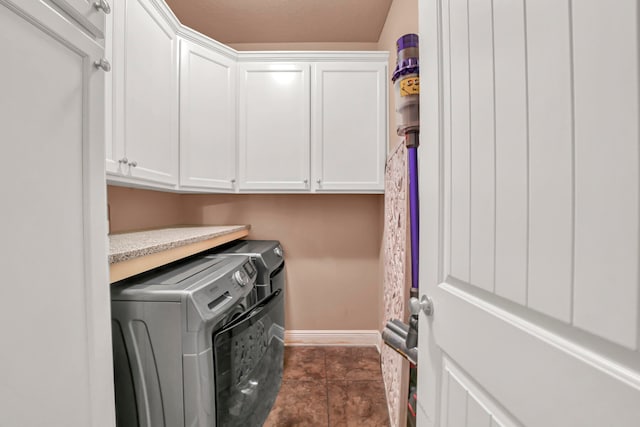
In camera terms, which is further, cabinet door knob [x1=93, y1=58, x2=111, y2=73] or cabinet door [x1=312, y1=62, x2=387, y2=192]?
cabinet door [x1=312, y1=62, x2=387, y2=192]

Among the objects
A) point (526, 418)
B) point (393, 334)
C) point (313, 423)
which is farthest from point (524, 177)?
point (313, 423)

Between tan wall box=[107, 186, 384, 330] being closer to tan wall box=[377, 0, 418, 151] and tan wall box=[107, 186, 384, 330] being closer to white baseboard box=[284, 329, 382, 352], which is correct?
white baseboard box=[284, 329, 382, 352]

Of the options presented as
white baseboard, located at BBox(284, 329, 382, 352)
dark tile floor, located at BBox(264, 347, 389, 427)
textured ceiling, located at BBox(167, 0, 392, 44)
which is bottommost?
dark tile floor, located at BBox(264, 347, 389, 427)

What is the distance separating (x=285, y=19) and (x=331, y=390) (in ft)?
9.01

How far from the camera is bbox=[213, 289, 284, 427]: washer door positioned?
1.04 metres

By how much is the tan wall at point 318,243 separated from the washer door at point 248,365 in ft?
2.41

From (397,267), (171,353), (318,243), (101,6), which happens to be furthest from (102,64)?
(318,243)

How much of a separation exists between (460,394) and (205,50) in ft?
7.48

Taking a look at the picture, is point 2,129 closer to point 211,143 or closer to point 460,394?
point 460,394

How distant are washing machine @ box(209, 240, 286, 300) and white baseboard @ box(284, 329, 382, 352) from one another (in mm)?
663

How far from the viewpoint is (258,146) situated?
2.08 m

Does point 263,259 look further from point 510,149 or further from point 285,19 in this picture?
point 285,19

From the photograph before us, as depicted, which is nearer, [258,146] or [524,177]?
[524,177]

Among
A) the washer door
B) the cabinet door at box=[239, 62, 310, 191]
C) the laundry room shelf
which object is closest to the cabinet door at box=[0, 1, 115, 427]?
the laundry room shelf
